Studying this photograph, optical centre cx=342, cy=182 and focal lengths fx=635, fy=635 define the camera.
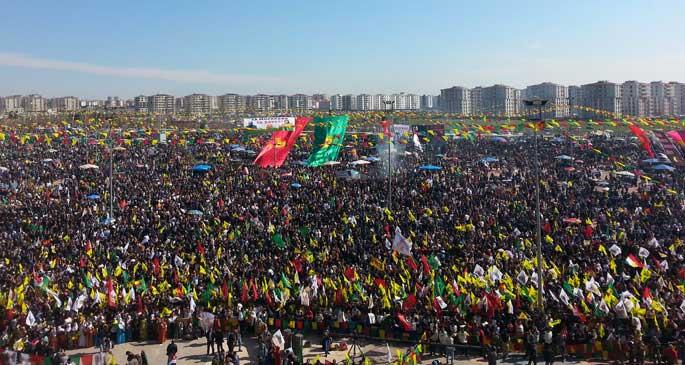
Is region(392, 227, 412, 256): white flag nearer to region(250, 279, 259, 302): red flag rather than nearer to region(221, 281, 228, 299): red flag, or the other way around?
region(250, 279, 259, 302): red flag

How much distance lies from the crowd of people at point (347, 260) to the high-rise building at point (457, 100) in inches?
5862

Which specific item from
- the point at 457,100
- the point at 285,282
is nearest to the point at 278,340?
the point at 285,282

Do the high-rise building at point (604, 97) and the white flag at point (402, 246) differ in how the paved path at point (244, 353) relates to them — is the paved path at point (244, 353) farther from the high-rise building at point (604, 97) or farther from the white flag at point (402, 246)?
the high-rise building at point (604, 97)

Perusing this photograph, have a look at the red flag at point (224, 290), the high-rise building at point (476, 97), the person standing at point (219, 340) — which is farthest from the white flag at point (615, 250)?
the high-rise building at point (476, 97)

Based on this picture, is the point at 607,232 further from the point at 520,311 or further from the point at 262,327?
the point at 262,327

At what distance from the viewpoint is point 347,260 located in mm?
22234

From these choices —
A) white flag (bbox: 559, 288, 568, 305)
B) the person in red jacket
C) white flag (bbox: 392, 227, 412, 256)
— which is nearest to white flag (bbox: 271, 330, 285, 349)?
white flag (bbox: 392, 227, 412, 256)

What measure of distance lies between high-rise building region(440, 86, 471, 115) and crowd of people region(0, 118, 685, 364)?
149 metres

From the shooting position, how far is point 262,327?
16.5m

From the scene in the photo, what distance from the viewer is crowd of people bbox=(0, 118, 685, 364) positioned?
15.8 meters

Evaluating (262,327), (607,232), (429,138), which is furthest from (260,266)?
(429,138)

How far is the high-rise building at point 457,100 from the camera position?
610 ft

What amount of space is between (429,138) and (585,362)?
3971 cm

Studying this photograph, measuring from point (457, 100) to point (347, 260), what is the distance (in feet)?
560
